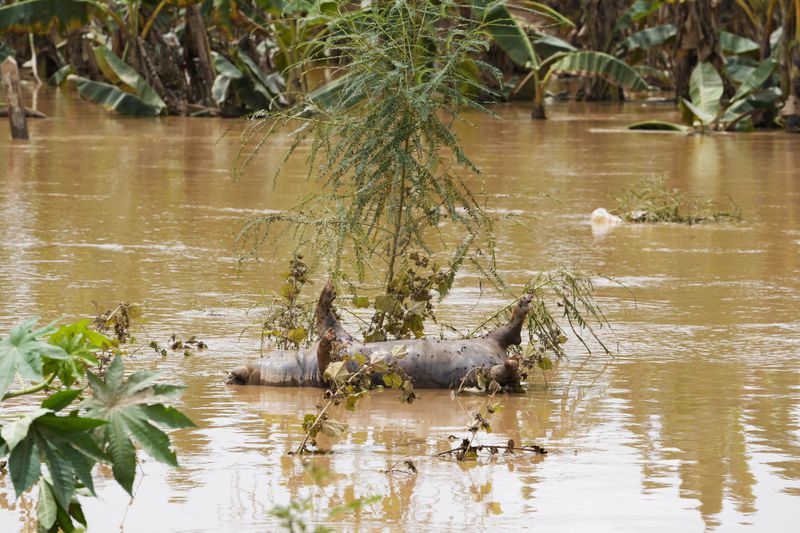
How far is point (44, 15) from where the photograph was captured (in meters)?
25.2

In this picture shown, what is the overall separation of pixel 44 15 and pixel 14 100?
5.51 metres

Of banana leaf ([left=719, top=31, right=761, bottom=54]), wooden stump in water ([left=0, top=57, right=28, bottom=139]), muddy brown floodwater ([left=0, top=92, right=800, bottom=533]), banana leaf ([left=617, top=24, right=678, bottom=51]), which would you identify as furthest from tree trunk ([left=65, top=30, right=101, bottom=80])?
muddy brown floodwater ([left=0, top=92, right=800, bottom=533])

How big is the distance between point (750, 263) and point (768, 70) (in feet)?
45.1

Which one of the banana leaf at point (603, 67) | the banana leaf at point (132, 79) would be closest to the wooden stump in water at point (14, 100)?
the banana leaf at point (132, 79)

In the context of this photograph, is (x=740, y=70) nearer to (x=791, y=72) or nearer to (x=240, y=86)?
(x=791, y=72)

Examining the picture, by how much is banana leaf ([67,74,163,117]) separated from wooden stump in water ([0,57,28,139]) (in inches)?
235

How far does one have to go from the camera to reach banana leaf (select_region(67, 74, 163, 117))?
26.9m

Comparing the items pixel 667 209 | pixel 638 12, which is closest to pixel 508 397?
pixel 667 209

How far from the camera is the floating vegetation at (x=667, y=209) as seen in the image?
1304cm

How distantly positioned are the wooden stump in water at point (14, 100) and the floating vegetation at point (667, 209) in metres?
9.62

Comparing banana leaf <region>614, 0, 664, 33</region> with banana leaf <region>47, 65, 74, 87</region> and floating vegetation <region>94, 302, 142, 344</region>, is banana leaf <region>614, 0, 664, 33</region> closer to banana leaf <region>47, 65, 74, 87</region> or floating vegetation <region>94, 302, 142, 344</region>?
banana leaf <region>47, 65, 74, 87</region>

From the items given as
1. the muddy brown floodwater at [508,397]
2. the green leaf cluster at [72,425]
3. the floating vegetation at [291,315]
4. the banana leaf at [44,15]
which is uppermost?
the banana leaf at [44,15]

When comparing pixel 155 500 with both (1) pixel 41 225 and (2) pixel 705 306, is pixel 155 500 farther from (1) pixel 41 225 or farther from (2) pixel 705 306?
(1) pixel 41 225

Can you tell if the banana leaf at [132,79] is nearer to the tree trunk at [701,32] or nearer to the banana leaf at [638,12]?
the tree trunk at [701,32]
